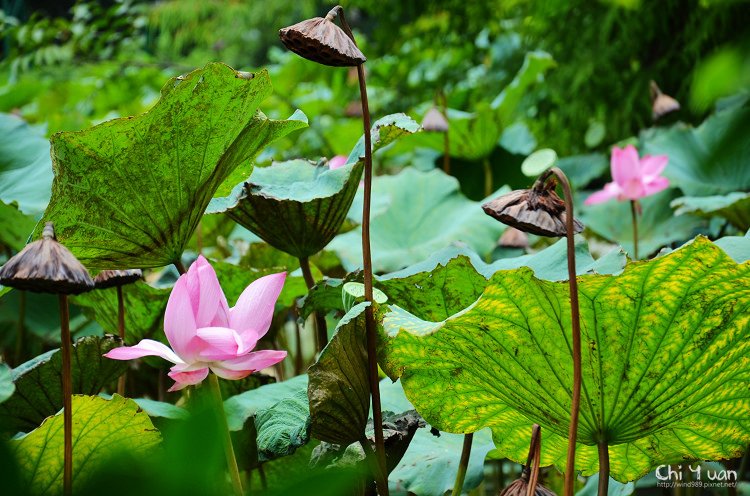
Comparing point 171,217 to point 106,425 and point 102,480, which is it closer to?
point 106,425

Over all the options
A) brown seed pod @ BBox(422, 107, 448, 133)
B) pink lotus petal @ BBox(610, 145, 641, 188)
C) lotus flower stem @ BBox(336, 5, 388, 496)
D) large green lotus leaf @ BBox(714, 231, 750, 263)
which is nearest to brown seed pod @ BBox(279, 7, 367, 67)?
lotus flower stem @ BBox(336, 5, 388, 496)

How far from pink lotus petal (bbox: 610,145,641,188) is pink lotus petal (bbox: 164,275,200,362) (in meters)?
0.92

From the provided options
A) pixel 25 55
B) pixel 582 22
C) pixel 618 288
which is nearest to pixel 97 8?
pixel 25 55

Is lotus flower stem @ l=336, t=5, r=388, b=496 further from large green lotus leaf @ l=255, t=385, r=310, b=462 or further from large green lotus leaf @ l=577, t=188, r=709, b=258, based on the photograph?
large green lotus leaf @ l=577, t=188, r=709, b=258

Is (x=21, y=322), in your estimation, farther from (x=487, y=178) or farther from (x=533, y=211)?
(x=487, y=178)

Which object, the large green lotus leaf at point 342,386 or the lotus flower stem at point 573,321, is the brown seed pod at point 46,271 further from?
the lotus flower stem at point 573,321

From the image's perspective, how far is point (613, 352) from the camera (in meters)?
0.63

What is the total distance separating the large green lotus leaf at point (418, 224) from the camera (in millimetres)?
1341

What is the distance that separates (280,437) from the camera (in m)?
0.64

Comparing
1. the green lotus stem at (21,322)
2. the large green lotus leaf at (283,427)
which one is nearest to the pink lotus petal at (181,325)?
the large green lotus leaf at (283,427)

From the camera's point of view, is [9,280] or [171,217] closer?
[9,280]

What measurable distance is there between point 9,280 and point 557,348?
388 millimetres

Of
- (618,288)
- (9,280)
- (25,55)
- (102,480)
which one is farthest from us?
(25,55)

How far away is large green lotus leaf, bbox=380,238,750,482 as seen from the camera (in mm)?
601
